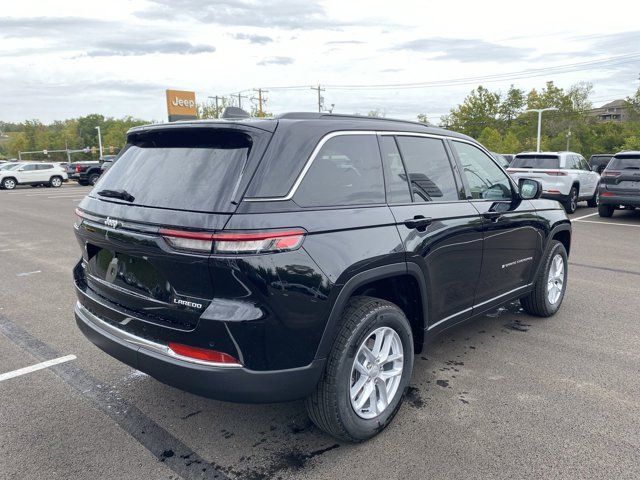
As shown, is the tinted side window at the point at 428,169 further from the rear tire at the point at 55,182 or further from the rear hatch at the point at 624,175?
the rear tire at the point at 55,182

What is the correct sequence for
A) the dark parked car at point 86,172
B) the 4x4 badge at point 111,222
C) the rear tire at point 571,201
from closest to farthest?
the 4x4 badge at point 111,222
the rear tire at point 571,201
the dark parked car at point 86,172

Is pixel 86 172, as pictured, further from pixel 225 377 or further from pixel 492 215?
pixel 225 377

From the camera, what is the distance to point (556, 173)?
44.3 ft

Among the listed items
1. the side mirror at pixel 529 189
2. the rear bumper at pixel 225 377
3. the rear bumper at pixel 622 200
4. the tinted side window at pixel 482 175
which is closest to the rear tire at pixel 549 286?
the side mirror at pixel 529 189

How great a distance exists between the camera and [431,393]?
3.49 meters

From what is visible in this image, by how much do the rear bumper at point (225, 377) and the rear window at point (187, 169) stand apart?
764 mm

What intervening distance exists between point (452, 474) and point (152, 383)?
2166 mm

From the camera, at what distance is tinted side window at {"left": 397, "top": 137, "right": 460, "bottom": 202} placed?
11.0ft

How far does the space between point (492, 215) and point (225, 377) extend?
248 centimetres

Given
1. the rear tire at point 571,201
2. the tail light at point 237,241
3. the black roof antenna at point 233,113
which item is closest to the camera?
the tail light at point 237,241

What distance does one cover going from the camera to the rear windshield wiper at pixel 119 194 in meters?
2.88

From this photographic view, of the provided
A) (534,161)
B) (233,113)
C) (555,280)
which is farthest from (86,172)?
(233,113)

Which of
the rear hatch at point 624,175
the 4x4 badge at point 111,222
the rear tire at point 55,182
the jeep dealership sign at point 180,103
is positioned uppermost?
the jeep dealership sign at point 180,103

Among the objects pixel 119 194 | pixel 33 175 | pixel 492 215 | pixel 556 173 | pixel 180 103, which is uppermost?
pixel 180 103
